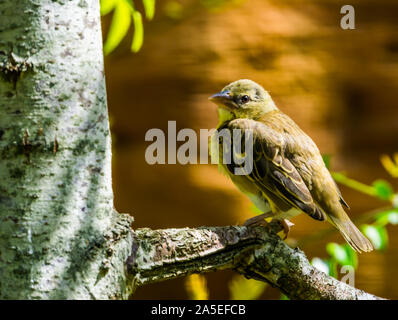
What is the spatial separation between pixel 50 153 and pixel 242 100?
2.19 m

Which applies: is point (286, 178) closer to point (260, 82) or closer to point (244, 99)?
point (244, 99)

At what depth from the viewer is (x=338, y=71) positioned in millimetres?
6008

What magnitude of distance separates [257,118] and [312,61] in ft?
7.35

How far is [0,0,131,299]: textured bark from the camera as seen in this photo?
1.93 meters

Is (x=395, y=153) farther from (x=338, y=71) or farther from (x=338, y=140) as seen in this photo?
(x=338, y=71)

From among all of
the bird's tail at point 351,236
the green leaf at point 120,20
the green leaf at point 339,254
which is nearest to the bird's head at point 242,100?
the bird's tail at point 351,236

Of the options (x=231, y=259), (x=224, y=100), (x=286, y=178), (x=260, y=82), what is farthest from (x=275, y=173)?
(x=260, y=82)

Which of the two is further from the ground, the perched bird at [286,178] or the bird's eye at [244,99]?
the bird's eye at [244,99]

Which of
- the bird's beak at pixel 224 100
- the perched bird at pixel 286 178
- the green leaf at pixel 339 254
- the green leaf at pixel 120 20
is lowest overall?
the green leaf at pixel 339 254

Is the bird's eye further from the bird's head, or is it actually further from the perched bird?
the perched bird

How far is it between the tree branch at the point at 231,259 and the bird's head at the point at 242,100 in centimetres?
151

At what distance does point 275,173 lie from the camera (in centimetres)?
337

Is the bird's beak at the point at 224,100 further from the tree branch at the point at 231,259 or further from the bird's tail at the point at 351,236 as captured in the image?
the tree branch at the point at 231,259

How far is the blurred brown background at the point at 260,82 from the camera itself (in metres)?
5.86
